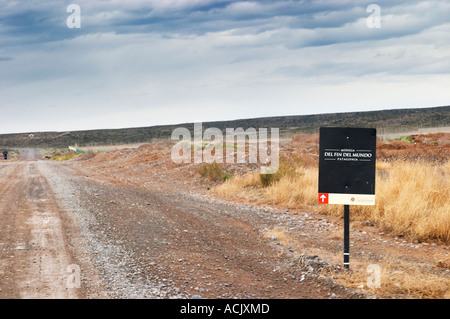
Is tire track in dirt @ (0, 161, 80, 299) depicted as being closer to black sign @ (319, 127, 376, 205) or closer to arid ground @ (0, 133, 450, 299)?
arid ground @ (0, 133, 450, 299)

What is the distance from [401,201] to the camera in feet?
30.1

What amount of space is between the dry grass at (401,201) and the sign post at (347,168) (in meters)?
3.04

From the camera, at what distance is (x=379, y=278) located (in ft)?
18.9

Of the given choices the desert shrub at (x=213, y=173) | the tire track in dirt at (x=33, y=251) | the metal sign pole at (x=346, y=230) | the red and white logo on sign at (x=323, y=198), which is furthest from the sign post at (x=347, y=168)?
the desert shrub at (x=213, y=173)

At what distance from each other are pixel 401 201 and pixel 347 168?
Result: 3.72 m

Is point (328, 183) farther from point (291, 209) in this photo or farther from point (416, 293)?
point (291, 209)

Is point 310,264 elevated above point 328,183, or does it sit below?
below

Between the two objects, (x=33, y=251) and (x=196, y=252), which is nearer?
(x=33, y=251)

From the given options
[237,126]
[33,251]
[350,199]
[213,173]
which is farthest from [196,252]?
[237,126]

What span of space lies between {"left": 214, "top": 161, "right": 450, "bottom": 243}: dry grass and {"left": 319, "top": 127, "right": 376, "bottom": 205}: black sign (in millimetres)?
3036

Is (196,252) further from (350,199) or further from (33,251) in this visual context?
(350,199)
